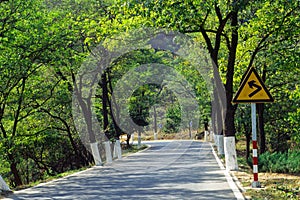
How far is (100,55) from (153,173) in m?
11.9

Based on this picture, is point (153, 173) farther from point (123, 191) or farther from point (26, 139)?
point (26, 139)

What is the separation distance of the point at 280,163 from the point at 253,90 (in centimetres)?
590

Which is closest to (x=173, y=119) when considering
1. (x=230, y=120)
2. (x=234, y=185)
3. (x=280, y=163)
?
(x=230, y=120)

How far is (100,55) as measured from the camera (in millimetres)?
28875

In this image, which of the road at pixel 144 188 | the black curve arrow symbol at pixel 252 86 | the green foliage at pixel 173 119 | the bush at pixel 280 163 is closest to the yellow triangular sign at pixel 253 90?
the black curve arrow symbol at pixel 252 86

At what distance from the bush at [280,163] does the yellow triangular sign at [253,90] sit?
5186 millimetres

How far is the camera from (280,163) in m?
18.4

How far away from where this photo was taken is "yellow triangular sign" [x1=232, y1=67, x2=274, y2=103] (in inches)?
530

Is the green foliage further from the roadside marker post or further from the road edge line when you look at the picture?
the roadside marker post

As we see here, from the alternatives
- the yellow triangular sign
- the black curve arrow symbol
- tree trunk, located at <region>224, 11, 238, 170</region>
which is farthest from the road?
the black curve arrow symbol

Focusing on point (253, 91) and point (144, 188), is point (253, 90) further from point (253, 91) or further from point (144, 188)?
point (144, 188)

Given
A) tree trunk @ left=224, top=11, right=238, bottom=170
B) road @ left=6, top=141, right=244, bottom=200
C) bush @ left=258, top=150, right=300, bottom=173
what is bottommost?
road @ left=6, top=141, right=244, bottom=200

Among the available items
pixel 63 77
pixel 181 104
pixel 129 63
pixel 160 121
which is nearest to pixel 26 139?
pixel 63 77

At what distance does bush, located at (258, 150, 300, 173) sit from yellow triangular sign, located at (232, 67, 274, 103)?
5.19 meters
